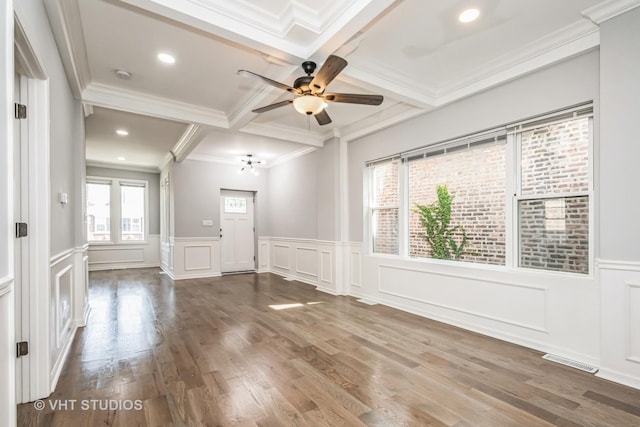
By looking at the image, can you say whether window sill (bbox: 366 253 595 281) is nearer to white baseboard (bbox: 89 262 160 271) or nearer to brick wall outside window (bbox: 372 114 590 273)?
brick wall outside window (bbox: 372 114 590 273)

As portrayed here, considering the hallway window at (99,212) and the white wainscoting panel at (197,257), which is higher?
the hallway window at (99,212)

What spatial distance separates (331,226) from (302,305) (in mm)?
1569

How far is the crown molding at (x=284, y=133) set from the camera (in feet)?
16.8

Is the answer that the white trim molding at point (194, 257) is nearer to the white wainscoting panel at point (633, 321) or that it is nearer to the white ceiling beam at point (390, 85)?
the white ceiling beam at point (390, 85)

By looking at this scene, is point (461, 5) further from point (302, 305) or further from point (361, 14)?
point (302, 305)

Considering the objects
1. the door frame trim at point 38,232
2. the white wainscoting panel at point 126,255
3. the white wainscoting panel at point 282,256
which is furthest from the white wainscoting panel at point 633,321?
the white wainscoting panel at point 126,255

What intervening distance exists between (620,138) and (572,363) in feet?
6.19

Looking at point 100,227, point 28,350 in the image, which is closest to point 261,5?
point 28,350

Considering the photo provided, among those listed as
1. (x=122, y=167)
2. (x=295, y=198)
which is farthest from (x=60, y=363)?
(x=122, y=167)

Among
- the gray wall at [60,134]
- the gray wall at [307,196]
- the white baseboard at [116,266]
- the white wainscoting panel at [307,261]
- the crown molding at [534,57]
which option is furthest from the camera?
the white baseboard at [116,266]

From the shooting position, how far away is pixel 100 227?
836 cm

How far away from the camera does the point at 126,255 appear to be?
8555mm

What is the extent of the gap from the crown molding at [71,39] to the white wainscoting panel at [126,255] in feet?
19.4

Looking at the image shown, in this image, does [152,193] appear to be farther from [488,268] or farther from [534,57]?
[534,57]
